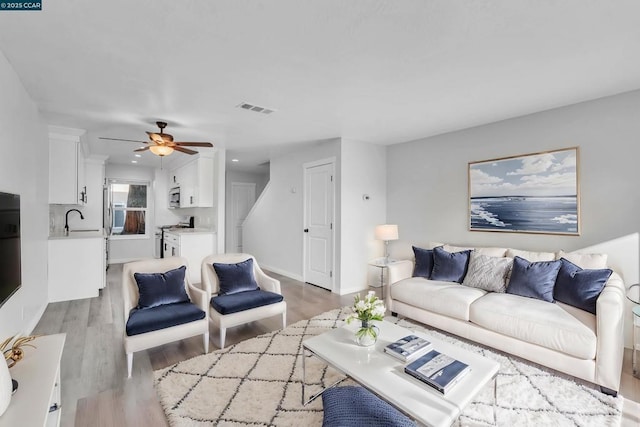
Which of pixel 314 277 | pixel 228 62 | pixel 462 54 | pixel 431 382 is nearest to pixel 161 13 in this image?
pixel 228 62

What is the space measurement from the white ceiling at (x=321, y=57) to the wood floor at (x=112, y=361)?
246cm

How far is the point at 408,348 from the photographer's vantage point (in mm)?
2021

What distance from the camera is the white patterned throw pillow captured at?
3211 mm

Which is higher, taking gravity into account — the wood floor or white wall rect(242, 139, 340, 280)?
white wall rect(242, 139, 340, 280)

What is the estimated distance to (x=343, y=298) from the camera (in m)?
4.47

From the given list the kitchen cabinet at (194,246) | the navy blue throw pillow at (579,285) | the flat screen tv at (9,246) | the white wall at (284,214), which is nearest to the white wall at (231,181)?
the white wall at (284,214)

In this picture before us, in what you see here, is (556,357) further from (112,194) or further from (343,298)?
(112,194)

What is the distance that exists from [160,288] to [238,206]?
5.76 metres

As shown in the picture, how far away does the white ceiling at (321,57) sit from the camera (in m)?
1.78

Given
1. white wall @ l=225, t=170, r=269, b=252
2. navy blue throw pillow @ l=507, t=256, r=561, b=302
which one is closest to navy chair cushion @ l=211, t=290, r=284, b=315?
navy blue throw pillow @ l=507, t=256, r=561, b=302

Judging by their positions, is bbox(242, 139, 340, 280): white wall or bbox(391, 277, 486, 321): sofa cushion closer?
bbox(391, 277, 486, 321): sofa cushion

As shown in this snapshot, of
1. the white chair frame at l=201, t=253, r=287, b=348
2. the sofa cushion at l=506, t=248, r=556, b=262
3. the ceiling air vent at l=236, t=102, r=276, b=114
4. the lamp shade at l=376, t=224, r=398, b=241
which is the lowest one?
the white chair frame at l=201, t=253, r=287, b=348

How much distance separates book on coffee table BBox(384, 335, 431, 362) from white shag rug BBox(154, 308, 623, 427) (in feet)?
1.54
